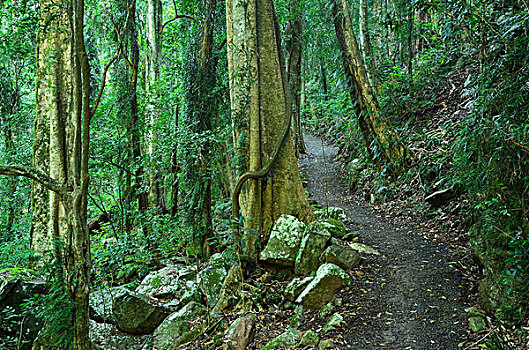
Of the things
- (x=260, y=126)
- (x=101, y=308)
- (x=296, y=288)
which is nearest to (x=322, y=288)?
(x=296, y=288)

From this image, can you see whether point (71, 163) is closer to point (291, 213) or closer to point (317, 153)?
point (291, 213)

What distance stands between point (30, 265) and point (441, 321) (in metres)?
6.19

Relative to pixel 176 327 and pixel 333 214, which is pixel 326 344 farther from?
pixel 333 214

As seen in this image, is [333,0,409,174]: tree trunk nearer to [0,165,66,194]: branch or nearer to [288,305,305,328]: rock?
[288,305,305,328]: rock

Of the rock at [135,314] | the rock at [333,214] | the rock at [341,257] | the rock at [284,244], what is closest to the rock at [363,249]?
the rock at [341,257]

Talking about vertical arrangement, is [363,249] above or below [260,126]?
below

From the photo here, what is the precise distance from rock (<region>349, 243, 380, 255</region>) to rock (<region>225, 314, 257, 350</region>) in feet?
6.85

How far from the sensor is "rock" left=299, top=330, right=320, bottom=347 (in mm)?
3857

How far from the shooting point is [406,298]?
4.39 metres

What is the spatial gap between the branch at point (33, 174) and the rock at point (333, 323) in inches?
124

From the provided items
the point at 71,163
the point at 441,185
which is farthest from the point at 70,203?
the point at 441,185

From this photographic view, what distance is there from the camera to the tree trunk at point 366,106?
926 cm

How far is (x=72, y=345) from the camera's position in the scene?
3.30 m

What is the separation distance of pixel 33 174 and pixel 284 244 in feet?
11.5
